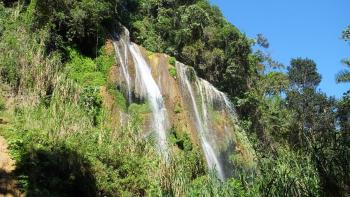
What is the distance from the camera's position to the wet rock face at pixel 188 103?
16.8 meters

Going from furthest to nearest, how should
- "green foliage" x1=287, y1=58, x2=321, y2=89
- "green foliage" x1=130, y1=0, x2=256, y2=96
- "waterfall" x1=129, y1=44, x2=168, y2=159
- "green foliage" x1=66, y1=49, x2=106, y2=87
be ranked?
"green foliage" x1=287, y1=58, x2=321, y2=89
"green foliage" x1=130, y1=0, x2=256, y2=96
"waterfall" x1=129, y1=44, x2=168, y2=159
"green foliage" x1=66, y1=49, x2=106, y2=87

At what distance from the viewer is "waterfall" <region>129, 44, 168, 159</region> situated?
52.3 feet

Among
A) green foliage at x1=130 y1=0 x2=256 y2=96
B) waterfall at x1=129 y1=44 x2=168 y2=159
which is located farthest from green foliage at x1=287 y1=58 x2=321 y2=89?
waterfall at x1=129 y1=44 x2=168 y2=159

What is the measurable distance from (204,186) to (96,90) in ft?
31.3

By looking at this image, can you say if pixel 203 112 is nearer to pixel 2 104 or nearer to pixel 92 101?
pixel 92 101

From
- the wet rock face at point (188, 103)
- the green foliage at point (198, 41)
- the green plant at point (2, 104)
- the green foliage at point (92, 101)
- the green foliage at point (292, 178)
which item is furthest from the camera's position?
the green foliage at point (198, 41)

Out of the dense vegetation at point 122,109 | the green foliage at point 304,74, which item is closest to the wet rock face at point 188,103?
the dense vegetation at point 122,109

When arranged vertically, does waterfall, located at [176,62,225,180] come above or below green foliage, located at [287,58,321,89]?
below

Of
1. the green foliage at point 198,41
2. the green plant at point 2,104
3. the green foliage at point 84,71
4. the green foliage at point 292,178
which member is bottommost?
the green foliage at point 292,178

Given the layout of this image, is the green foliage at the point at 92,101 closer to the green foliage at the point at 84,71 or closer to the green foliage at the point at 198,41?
the green foliage at the point at 84,71

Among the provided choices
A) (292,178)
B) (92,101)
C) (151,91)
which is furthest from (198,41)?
(292,178)

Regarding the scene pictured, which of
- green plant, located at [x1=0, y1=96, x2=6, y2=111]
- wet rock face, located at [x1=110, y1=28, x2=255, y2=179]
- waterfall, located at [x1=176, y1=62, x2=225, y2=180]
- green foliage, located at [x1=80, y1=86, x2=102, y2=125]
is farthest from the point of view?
waterfall, located at [x1=176, y1=62, x2=225, y2=180]

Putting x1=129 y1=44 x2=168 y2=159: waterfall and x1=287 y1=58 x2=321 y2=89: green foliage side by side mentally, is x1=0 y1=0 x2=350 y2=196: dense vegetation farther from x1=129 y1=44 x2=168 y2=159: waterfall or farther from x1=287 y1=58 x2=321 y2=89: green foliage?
x1=287 y1=58 x2=321 y2=89: green foliage

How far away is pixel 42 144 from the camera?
8.07 meters
